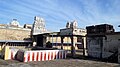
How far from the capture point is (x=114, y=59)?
24.3m

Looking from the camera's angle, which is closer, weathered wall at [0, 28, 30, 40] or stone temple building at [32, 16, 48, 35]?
weathered wall at [0, 28, 30, 40]

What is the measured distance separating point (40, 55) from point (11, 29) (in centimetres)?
2402

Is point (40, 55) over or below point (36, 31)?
below

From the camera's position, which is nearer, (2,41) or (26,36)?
(2,41)

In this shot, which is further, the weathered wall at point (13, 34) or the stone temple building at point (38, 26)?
the stone temple building at point (38, 26)

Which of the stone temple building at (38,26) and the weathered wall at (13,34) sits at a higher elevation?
the stone temple building at (38,26)

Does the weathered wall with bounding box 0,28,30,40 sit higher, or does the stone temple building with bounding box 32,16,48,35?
the stone temple building with bounding box 32,16,48,35

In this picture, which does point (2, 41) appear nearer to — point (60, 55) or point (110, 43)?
point (60, 55)

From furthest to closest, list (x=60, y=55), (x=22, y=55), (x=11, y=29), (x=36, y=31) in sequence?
(x=36, y=31) → (x=11, y=29) → (x=60, y=55) → (x=22, y=55)

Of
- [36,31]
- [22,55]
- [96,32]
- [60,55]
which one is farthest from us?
[36,31]

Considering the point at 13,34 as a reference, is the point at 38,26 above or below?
above

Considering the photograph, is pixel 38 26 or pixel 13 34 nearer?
pixel 13 34

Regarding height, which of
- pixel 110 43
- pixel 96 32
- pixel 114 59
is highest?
pixel 96 32

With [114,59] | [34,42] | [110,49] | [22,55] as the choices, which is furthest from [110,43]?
[34,42]
